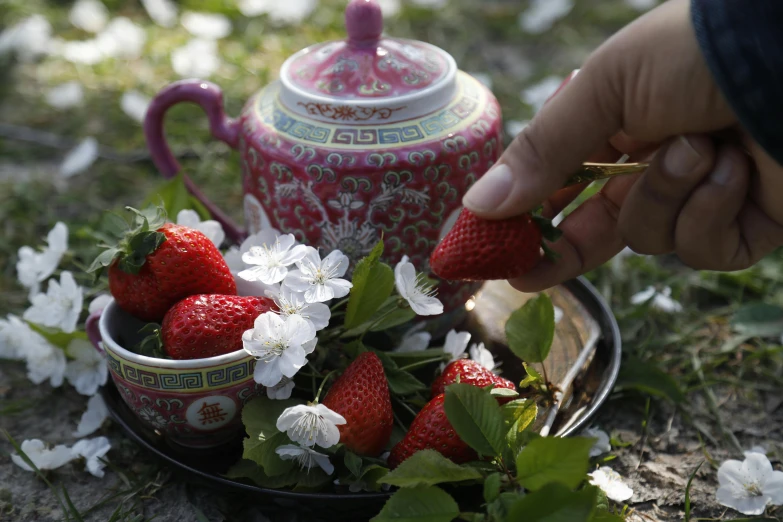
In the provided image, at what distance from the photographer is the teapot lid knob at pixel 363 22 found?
91 cm

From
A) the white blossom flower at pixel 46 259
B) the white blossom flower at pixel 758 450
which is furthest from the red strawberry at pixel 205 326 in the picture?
the white blossom flower at pixel 758 450

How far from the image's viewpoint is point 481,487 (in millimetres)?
710

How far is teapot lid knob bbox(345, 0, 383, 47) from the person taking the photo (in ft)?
2.97

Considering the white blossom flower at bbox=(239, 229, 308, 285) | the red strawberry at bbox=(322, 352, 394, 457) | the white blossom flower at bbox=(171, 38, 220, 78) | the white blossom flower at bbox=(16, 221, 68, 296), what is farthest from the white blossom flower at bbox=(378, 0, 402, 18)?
the red strawberry at bbox=(322, 352, 394, 457)

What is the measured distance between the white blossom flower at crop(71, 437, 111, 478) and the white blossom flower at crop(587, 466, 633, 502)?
511mm

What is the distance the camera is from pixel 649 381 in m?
0.94

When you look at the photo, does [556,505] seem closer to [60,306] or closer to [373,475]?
[373,475]

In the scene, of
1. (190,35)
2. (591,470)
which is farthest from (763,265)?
(190,35)

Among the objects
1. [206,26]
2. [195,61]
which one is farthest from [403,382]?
[206,26]

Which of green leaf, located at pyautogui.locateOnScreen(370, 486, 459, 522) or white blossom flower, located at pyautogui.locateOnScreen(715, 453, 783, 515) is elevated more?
green leaf, located at pyautogui.locateOnScreen(370, 486, 459, 522)

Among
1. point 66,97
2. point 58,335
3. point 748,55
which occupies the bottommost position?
point 66,97

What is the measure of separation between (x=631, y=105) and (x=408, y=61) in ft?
1.05

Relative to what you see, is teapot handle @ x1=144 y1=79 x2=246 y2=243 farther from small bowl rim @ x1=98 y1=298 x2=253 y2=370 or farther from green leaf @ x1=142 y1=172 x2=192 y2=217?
small bowl rim @ x1=98 y1=298 x2=253 y2=370

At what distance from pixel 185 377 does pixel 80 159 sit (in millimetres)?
850
